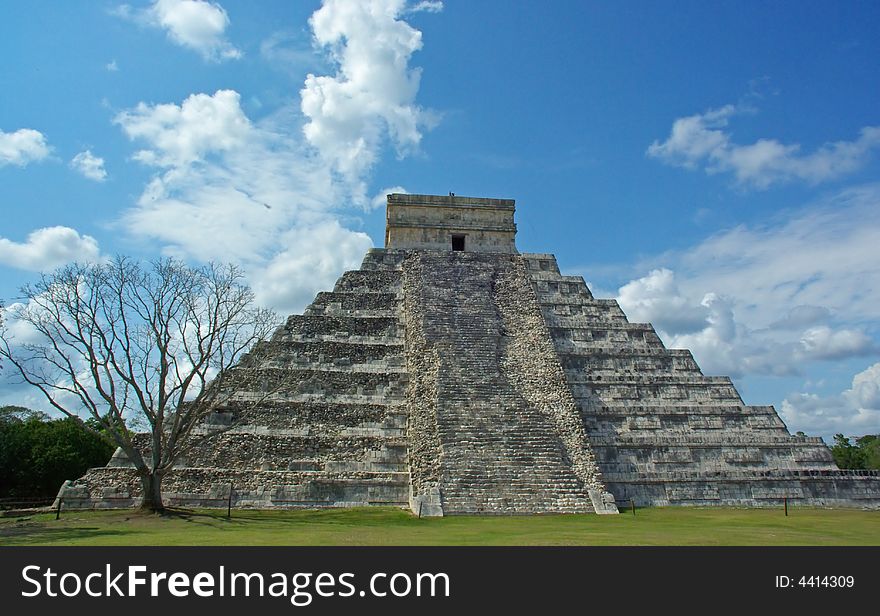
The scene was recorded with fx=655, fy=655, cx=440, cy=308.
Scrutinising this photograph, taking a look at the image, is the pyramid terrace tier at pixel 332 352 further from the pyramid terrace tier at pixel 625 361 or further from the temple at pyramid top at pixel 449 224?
the temple at pyramid top at pixel 449 224

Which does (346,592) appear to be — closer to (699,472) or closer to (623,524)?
(623,524)

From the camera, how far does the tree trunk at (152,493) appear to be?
575 inches

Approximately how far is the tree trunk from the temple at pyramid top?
1411 cm

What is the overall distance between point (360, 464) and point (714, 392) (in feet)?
38.4

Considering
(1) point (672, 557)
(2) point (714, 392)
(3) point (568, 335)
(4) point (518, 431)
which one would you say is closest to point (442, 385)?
(4) point (518, 431)

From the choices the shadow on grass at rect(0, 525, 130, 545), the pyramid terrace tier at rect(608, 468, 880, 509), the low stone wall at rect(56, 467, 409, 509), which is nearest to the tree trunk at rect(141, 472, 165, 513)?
the low stone wall at rect(56, 467, 409, 509)

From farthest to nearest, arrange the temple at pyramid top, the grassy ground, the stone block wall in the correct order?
the temple at pyramid top
the stone block wall
the grassy ground

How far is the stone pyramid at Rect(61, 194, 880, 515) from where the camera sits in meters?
16.2

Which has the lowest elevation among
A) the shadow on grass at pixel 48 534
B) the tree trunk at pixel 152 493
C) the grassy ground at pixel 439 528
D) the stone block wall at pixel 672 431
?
the shadow on grass at pixel 48 534

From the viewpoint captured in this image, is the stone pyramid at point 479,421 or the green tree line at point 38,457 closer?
the stone pyramid at point 479,421

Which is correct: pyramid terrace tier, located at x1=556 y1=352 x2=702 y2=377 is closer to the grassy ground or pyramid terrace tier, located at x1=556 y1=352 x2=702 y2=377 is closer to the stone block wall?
the stone block wall

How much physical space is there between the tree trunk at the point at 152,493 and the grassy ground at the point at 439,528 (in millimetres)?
316

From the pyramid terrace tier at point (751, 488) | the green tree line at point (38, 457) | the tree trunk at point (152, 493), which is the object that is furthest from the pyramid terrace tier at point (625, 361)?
the green tree line at point (38, 457)

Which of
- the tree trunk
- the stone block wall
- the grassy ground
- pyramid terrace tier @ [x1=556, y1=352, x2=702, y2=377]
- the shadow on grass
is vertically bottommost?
the shadow on grass
